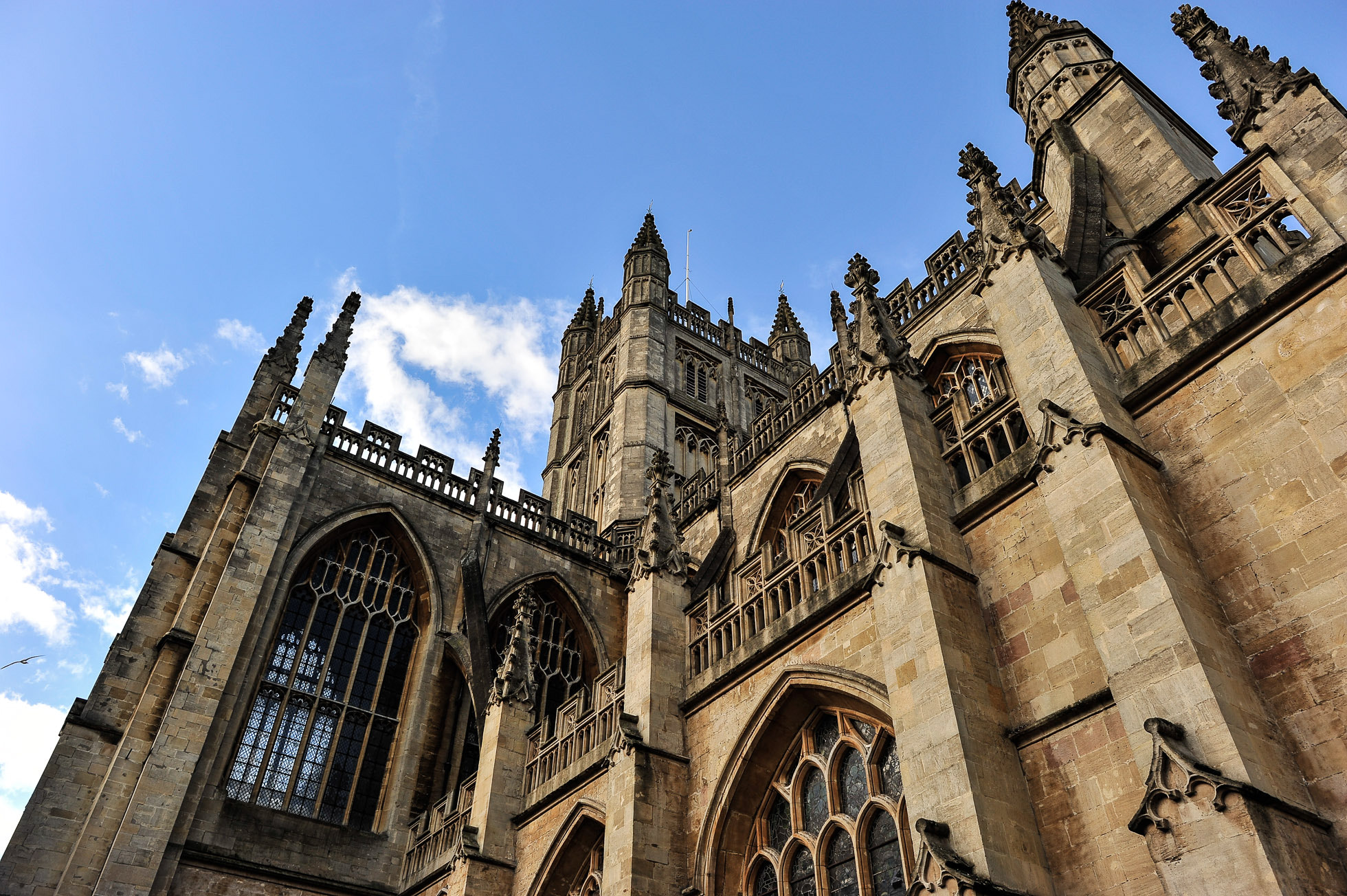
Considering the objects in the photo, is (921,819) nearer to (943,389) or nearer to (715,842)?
(715,842)

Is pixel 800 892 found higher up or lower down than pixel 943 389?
lower down

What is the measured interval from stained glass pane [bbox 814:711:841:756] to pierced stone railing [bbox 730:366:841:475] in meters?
8.70

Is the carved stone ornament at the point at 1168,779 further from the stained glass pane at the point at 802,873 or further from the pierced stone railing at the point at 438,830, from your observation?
the pierced stone railing at the point at 438,830

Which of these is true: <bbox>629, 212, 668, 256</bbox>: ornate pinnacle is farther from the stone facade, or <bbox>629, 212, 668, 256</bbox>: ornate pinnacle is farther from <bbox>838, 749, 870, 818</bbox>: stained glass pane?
<bbox>838, 749, 870, 818</bbox>: stained glass pane

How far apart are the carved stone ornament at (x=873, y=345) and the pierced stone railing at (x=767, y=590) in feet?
5.26

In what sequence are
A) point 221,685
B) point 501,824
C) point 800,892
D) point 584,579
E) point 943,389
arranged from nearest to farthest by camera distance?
point 800,892 < point 501,824 < point 221,685 < point 943,389 < point 584,579

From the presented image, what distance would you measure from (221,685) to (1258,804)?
47.7 feet

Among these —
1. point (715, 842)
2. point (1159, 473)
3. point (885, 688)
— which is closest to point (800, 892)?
point (715, 842)

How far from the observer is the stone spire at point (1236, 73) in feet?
26.3

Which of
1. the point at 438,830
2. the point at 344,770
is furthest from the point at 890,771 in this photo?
the point at 344,770

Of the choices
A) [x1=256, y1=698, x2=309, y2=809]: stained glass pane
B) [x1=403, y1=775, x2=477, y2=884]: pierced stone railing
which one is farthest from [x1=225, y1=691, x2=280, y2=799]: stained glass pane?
[x1=403, y1=775, x2=477, y2=884]: pierced stone railing

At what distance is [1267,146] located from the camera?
7.79 metres

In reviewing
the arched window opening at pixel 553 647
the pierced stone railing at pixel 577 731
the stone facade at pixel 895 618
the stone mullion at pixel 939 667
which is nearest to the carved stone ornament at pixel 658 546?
the stone facade at pixel 895 618

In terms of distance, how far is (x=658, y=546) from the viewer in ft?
40.3
